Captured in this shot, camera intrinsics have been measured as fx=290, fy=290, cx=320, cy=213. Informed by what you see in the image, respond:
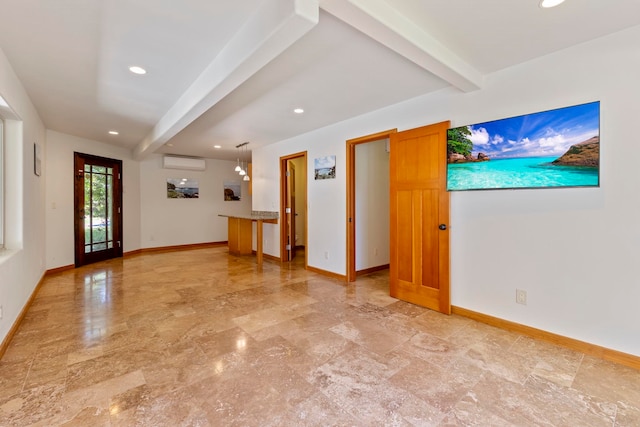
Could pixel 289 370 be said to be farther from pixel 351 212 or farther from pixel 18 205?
pixel 18 205

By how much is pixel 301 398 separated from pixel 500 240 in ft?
7.43

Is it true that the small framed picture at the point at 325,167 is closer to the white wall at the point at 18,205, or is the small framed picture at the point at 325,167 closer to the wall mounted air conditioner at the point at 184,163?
the white wall at the point at 18,205

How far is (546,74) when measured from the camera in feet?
8.07

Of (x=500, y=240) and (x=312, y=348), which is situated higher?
(x=500, y=240)

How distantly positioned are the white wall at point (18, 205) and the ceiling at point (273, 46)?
0.20m

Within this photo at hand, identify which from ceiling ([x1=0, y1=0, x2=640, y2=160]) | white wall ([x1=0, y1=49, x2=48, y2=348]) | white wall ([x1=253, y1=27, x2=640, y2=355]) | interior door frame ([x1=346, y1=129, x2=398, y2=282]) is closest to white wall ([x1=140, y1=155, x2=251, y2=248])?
white wall ([x1=0, y1=49, x2=48, y2=348])

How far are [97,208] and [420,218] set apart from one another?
6.12 metres

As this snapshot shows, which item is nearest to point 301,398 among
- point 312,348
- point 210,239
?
point 312,348

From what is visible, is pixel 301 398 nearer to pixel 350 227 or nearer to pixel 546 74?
pixel 350 227

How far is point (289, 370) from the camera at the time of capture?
6.82 feet

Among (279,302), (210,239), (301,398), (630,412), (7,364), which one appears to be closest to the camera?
(630,412)

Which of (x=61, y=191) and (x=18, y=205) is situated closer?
(x=18, y=205)

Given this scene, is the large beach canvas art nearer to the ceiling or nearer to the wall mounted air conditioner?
the ceiling

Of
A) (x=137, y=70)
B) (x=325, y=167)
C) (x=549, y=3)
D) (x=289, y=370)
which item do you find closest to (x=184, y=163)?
(x=325, y=167)
